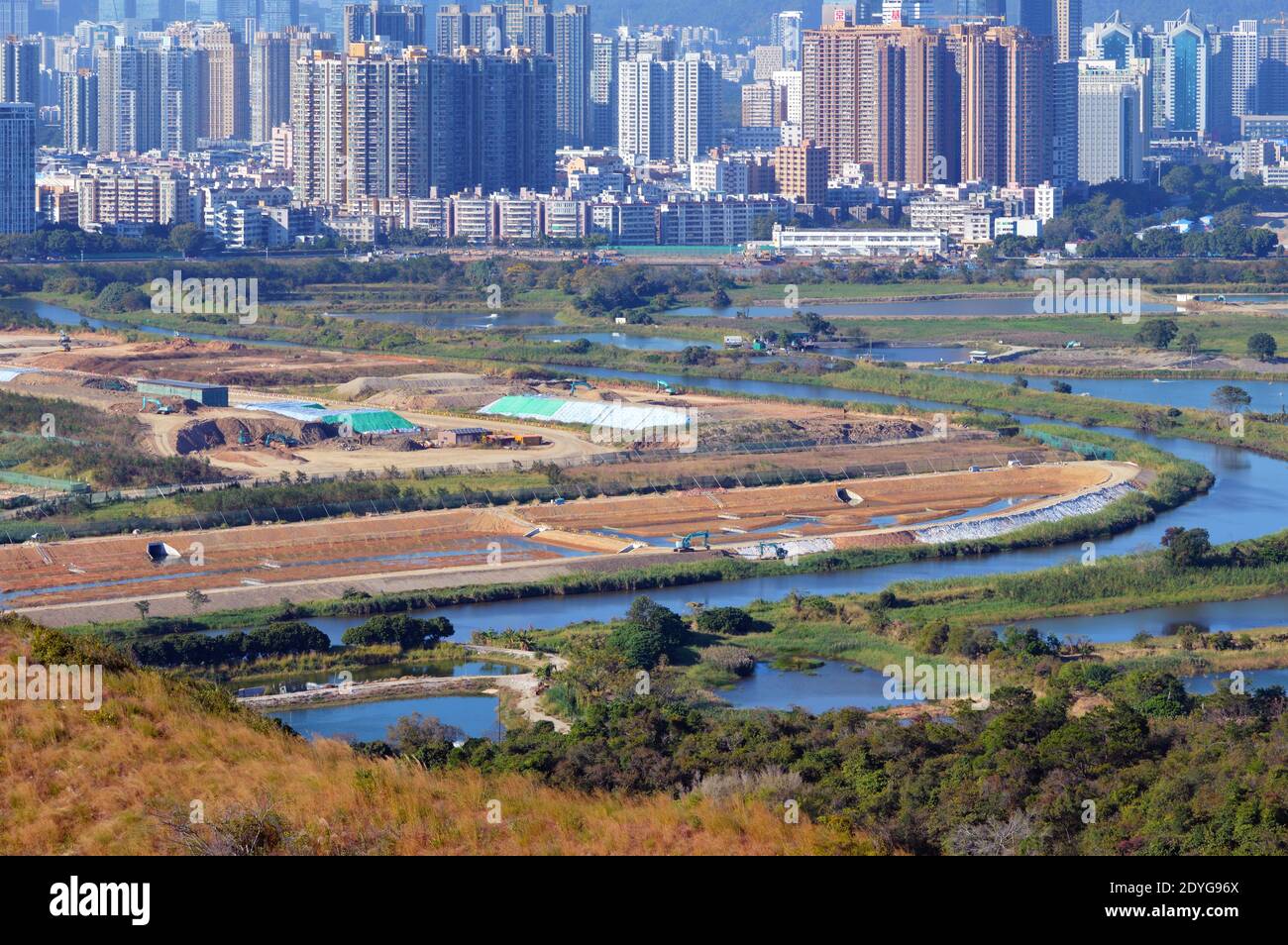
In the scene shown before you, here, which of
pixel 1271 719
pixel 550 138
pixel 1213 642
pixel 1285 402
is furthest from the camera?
pixel 550 138

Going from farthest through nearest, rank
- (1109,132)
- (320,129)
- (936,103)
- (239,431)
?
(1109,132) < (936,103) < (320,129) < (239,431)

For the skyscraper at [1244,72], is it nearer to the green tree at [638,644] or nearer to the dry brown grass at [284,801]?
the green tree at [638,644]

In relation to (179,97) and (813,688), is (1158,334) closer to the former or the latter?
(813,688)

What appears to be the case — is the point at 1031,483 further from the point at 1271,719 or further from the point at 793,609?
the point at 1271,719

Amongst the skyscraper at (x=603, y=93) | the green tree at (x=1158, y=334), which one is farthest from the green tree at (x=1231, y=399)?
the skyscraper at (x=603, y=93)

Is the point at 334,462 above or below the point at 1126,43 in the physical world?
below

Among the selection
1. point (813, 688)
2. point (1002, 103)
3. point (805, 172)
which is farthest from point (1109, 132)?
point (813, 688)

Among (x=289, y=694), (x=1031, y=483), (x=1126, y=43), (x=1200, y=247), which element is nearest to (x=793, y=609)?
(x=289, y=694)
